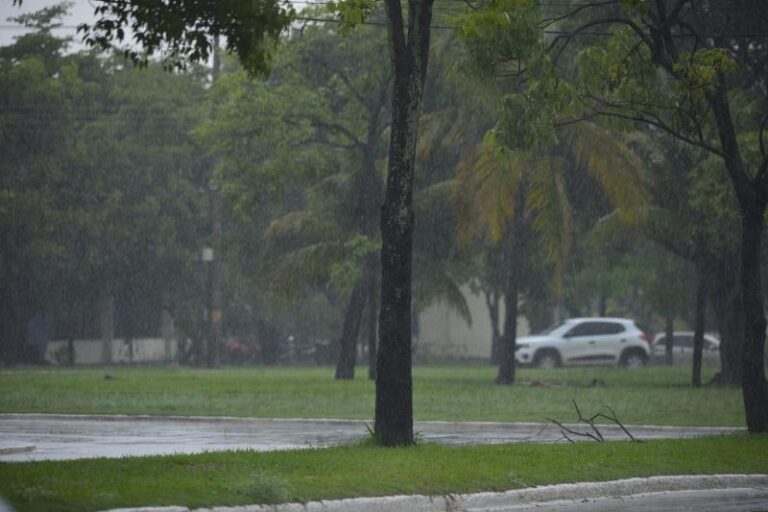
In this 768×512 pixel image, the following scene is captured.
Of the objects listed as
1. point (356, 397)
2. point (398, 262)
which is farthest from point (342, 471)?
point (356, 397)

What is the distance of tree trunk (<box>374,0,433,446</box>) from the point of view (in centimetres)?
1492

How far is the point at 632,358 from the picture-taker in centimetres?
4984

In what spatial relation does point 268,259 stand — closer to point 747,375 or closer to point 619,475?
point 747,375

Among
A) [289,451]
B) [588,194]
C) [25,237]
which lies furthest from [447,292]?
[289,451]

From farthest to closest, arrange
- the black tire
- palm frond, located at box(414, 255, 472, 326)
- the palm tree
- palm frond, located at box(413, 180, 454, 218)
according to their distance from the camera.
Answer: the black tire
palm frond, located at box(414, 255, 472, 326)
palm frond, located at box(413, 180, 454, 218)
the palm tree

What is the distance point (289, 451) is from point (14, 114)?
37.0m

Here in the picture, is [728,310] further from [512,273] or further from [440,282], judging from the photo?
[440,282]

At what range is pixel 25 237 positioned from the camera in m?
48.7

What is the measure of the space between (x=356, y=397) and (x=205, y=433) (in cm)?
833

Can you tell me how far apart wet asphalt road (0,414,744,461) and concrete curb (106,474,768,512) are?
200 inches

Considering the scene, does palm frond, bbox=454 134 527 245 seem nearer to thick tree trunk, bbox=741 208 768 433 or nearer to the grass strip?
thick tree trunk, bbox=741 208 768 433

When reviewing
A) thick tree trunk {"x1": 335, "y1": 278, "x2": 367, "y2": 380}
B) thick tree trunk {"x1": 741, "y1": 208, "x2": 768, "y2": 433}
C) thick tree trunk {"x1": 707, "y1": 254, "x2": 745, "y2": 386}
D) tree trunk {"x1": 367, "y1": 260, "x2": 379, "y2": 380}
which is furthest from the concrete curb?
thick tree trunk {"x1": 335, "y1": 278, "x2": 367, "y2": 380}

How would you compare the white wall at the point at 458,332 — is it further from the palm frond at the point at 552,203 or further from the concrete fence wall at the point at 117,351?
the palm frond at the point at 552,203

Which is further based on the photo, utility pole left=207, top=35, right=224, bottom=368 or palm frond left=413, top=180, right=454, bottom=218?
utility pole left=207, top=35, right=224, bottom=368
